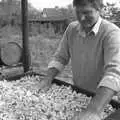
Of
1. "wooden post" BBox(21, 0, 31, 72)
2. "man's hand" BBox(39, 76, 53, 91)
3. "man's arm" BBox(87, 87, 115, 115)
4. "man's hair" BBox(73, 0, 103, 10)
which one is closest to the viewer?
"man's arm" BBox(87, 87, 115, 115)

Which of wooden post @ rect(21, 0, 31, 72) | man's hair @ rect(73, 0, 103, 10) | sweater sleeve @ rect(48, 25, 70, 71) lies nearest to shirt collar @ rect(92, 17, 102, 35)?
man's hair @ rect(73, 0, 103, 10)

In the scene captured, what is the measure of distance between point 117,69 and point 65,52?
788 mm

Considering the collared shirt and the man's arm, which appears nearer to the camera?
the man's arm

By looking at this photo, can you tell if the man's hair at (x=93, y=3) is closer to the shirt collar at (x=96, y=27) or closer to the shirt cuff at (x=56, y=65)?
the shirt collar at (x=96, y=27)

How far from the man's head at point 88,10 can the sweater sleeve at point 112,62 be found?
17 cm

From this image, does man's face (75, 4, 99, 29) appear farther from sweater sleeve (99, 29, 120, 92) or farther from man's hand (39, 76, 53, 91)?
man's hand (39, 76, 53, 91)

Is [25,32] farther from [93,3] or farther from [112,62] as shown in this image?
[112,62]

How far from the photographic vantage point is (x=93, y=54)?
171 cm

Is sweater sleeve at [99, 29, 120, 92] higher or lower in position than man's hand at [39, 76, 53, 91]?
higher

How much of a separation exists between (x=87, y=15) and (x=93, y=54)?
312 millimetres

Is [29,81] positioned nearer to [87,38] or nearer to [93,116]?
[87,38]

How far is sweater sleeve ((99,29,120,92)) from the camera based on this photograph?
125 cm

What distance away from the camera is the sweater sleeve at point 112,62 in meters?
1.25

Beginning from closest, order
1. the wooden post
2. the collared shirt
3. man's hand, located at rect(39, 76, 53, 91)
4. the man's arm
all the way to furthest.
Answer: the man's arm < the collared shirt < man's hand, located at rect(39, 76, 53, 91) < the wooden post
